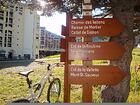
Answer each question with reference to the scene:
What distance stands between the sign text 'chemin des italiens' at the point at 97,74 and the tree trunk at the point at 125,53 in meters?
1.90

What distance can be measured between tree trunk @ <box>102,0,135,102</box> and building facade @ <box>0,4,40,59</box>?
212 feet

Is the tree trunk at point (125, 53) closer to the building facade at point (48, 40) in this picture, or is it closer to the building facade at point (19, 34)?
the building facade at point (19, 34)

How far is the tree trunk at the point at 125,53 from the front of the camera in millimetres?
9000

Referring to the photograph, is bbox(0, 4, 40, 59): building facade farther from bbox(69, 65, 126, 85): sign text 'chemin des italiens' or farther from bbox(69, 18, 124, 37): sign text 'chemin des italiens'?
bbox(69, 65, 126, 85): sign text 'chemin des italiens'

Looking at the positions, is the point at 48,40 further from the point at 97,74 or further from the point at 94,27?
→ the point at 97,74

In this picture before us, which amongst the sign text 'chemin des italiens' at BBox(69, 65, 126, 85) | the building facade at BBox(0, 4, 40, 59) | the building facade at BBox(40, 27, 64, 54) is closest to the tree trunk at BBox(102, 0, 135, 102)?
the sign text 'chemin des italiens' at BBox(69, 65, 126, 85)

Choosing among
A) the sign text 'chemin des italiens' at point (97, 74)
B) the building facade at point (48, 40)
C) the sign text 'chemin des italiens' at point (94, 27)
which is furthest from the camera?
the building facade at point (48, 40)

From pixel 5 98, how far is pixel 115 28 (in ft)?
24.3

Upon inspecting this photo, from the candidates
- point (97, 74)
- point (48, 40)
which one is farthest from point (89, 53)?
point (48, 40)

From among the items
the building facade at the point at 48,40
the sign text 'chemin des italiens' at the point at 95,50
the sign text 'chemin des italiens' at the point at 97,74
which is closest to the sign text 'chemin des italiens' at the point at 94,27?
the sign text 'chemin des italiens' at the point at 95,50

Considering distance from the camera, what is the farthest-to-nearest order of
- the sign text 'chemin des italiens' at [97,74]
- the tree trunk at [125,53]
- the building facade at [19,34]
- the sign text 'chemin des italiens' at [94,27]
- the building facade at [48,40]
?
the building facade at [48,40]
the building facade at [19,34]
the tree trunk at [125,53]
the sign text 'chemin des italiens' at [94,27]
the sign text 'chemin des italiens' at [97,74]

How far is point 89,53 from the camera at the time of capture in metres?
7.24

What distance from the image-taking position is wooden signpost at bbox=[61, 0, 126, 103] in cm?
709

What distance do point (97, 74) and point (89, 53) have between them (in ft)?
1.49
